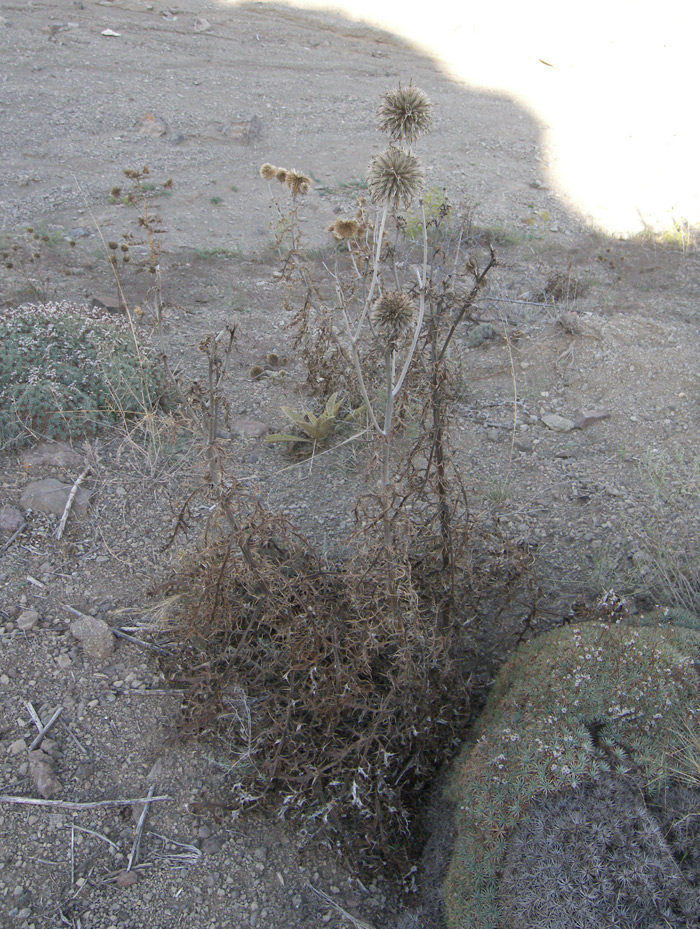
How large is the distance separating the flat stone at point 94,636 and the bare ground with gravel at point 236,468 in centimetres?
4

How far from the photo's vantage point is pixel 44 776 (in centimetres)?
241

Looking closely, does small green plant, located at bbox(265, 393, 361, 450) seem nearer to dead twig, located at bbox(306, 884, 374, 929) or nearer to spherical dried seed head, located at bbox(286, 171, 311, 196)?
spherical dried seed head, located at bbox(286, 171, 311, 196)

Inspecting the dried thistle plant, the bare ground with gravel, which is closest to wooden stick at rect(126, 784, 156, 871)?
the bare ground with gravel

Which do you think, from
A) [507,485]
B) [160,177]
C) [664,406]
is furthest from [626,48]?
[507,485]

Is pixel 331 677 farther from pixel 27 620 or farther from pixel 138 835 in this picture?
pixel 27 620

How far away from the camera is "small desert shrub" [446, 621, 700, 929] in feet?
6.54

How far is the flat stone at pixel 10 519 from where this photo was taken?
10.7 feet

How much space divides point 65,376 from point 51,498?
30.1 inches

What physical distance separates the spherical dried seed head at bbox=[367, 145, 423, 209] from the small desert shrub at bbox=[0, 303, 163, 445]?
6.17 ft

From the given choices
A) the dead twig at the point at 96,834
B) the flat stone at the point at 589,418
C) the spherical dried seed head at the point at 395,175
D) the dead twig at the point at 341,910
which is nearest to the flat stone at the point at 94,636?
the dead twig at the point at 96,834

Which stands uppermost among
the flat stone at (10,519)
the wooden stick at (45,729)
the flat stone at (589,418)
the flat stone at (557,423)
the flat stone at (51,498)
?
the flat stone at (589,418)

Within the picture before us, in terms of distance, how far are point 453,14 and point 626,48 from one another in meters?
3.74

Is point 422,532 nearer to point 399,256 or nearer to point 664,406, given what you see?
point 664,406

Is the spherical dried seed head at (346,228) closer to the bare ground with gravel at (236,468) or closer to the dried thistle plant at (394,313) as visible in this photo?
the bare ground with gravel at (236,468)
